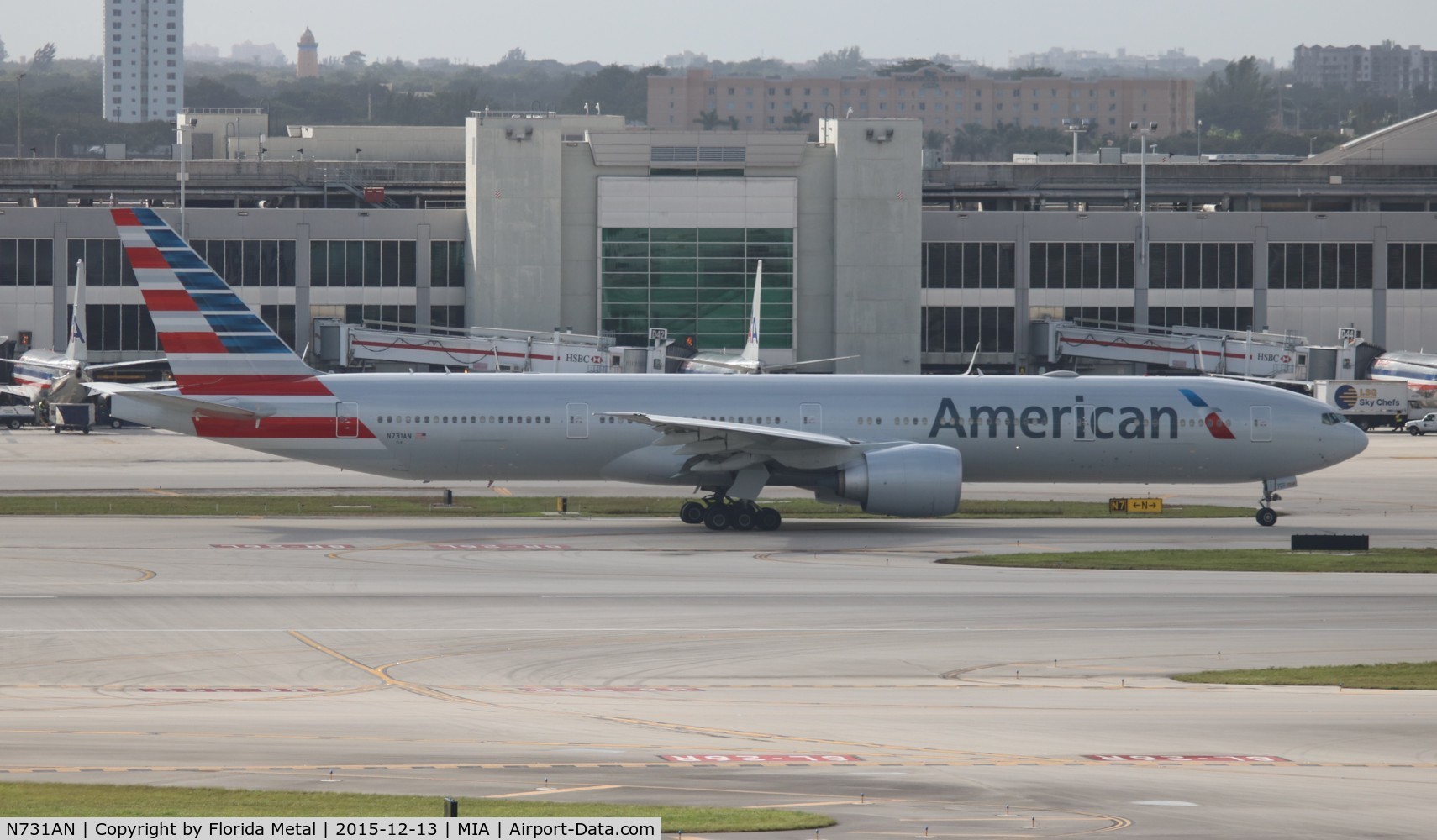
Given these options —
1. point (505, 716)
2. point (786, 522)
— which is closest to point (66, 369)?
point (786, 522)

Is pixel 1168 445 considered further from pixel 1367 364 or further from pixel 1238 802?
pixel 1367 364

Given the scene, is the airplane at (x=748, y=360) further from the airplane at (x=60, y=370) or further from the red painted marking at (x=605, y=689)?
the red painted marking at (x=605, y=689)

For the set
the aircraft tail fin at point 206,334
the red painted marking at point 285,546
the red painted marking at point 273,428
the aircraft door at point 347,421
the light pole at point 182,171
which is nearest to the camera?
the red painted marking at point 285,546

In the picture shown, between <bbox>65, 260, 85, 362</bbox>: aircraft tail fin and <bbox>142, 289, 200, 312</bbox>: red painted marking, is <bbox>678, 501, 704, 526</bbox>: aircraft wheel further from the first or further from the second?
<bbox>65, 260, 85, 362</bbox>: aircraft tail fin

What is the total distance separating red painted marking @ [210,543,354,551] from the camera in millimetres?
35875

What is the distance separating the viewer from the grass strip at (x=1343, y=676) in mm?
22156

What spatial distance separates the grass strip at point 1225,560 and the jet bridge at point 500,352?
39774 millimetres

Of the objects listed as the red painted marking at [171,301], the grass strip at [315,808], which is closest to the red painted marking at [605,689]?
the grass strip at [315,808]

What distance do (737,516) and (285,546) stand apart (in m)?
11.0

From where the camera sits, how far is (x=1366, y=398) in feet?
245

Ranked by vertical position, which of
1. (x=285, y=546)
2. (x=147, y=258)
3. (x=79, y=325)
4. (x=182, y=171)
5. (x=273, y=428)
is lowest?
(x=285, y=546)

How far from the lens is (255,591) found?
29922 mm

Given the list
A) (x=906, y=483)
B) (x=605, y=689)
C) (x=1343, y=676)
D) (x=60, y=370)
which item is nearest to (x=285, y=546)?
(x=906, y=483)

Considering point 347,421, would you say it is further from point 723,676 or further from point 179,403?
point 723,676
